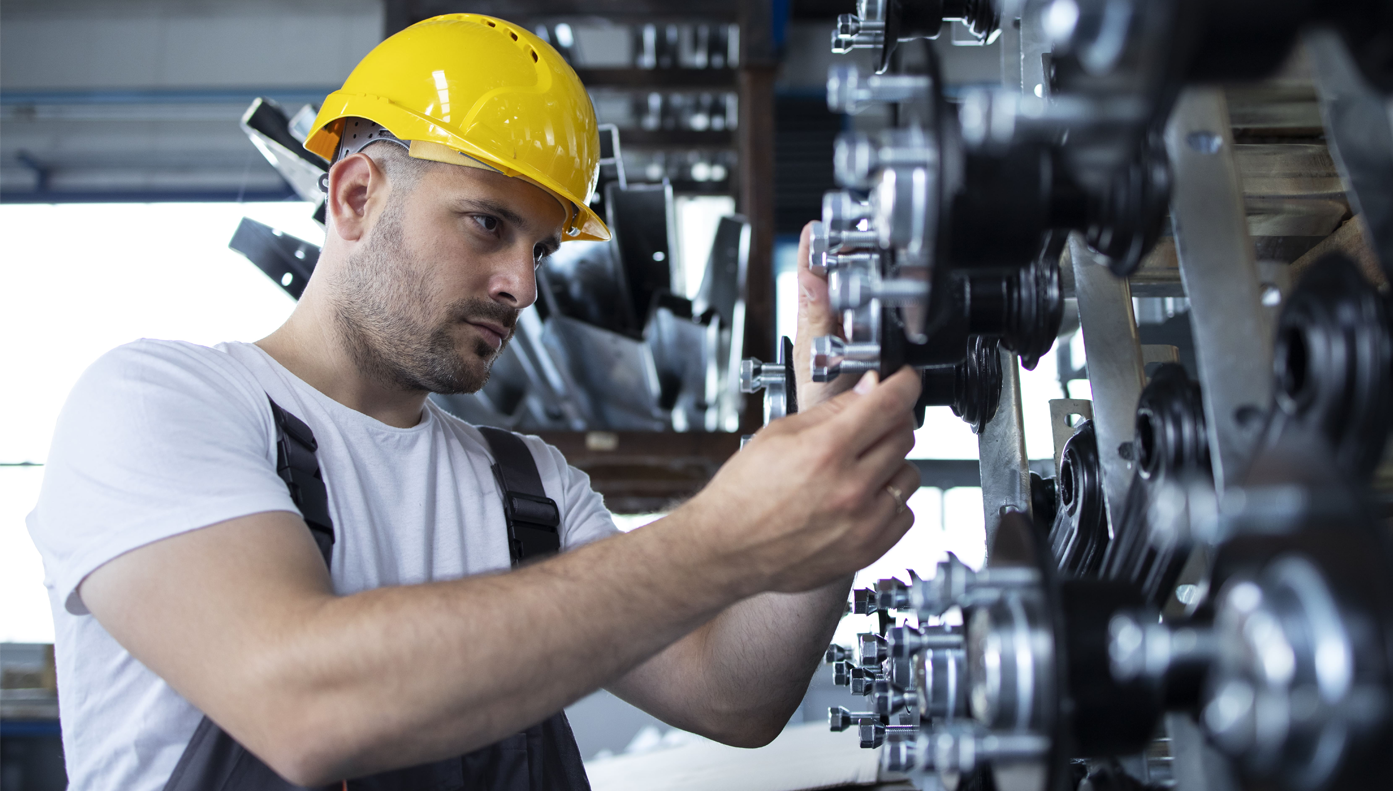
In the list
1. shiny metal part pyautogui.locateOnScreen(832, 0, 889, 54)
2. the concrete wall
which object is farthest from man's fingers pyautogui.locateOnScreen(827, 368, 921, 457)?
the concrete wall

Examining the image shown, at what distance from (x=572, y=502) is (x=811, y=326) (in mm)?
622

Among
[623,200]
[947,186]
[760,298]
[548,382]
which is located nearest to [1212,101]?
[947,186]

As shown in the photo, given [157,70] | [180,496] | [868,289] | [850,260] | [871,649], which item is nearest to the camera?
[868,289]

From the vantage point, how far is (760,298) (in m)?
2.32

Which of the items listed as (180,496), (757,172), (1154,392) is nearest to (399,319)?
(180,496)

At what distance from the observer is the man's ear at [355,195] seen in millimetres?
1332

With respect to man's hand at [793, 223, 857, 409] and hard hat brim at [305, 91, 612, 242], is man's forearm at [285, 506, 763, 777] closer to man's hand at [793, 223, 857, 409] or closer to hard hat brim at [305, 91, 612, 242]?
man's hand at [793, 223, 857, 409]

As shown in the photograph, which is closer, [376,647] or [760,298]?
[376,647]

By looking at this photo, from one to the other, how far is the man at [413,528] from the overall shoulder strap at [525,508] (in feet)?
0.08

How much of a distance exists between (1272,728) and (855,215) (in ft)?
1.35

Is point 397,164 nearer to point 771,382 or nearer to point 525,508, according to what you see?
point 525,508

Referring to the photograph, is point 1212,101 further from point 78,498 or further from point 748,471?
point 78,498

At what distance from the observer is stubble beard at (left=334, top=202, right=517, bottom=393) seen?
50.4 inches

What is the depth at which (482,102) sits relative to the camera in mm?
1309
